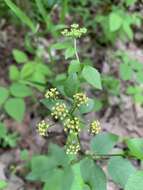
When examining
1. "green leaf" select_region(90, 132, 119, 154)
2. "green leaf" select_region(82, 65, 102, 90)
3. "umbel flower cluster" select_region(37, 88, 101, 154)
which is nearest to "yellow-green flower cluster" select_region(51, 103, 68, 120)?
"umbel flower cluster" select_region(37, 88, 101, 154)

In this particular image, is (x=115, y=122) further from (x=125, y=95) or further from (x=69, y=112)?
(x=69, y=112)

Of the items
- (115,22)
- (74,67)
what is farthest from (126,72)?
(74,67)

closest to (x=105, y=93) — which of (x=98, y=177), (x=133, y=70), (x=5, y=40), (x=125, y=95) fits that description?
(x=125, y=95)

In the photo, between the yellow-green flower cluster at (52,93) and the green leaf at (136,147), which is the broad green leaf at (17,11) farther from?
the green leaf at (136,147)

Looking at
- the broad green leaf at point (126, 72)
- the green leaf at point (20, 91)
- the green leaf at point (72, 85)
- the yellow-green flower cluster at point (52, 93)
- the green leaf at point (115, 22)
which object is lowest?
the yellow-green flower cluster at point (52, 93)

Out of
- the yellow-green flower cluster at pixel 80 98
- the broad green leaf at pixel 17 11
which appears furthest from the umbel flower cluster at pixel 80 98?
the broad green leaf at pixel 17 11

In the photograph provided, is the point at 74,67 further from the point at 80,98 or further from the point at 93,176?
the point at 93,176

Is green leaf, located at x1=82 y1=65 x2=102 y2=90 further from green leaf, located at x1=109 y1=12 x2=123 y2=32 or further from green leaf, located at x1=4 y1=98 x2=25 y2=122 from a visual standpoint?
green leaf, located at x1=109 y1=12 x2=123 y2=32
